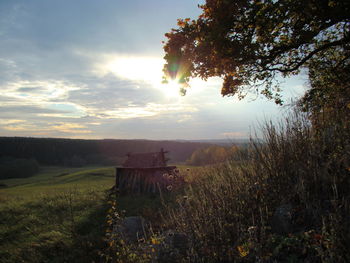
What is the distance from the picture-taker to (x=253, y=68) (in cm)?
955

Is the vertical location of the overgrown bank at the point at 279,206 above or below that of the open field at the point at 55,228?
above

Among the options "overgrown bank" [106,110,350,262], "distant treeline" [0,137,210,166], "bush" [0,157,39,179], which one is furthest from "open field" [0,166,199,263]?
"distant treeline" [0,137,210,166]

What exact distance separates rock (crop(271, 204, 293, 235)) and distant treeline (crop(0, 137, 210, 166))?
67.6 meters

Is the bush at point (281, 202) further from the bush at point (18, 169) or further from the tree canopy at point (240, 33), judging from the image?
the bush at point (18, 169)

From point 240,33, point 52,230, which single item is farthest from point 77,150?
point 240,33

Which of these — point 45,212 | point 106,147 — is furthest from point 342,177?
point 106,147

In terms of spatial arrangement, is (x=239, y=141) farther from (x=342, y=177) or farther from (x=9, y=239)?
(x=9, y=239)

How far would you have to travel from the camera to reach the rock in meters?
4.30

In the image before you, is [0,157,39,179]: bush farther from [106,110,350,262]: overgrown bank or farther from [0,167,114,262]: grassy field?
[106,110,350,262]: overgrown bank

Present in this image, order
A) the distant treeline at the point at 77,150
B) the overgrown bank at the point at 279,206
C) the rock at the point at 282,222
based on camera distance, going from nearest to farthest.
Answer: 1. the overgrown bank at the point at 279,206
2. the rock at the point at 282,222
3. the distant treeline at the point at 77,150

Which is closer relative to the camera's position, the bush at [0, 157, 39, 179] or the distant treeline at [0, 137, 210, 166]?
the bush at [0, 157, 39, 179]

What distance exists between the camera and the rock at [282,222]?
4.30m

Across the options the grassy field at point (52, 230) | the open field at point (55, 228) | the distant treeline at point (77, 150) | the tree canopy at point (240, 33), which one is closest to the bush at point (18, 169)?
the distant treeline at point (77, 150)

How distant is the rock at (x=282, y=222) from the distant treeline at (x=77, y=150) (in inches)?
2662
